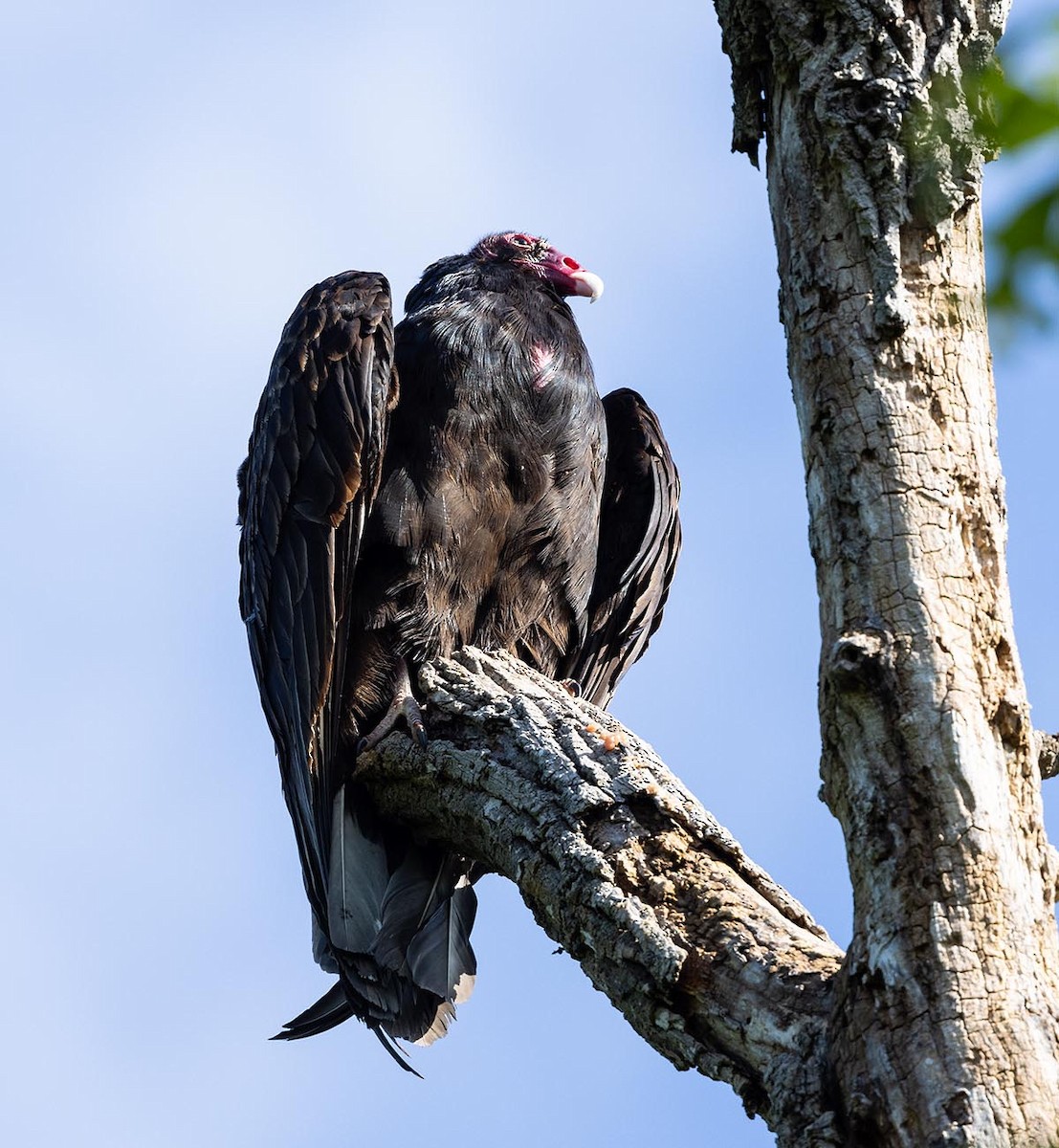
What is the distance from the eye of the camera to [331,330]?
475 centimetres

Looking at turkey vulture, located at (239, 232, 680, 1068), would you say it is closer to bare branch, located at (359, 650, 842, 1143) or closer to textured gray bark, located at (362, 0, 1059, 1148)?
bare branch, located at (359, 650, 842, 1143)

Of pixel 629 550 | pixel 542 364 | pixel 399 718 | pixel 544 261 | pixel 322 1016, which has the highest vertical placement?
pixel 544 261

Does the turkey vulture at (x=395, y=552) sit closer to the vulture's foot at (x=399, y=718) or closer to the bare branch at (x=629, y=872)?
the vulture's foot at (x=399, y=718)

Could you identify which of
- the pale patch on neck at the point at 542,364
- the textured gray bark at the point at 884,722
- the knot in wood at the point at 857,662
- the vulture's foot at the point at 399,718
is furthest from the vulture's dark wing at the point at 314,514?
the knot in wood at the point at 857,662

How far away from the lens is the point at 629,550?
549 centimetres

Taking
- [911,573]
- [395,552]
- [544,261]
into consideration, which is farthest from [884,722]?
[544,261]

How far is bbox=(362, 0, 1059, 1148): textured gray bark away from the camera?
7.53ft

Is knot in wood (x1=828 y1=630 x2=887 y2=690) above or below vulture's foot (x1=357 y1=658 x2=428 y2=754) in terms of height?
below

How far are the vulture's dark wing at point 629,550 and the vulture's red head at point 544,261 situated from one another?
1.86ft

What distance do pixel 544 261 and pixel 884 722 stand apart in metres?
3.82

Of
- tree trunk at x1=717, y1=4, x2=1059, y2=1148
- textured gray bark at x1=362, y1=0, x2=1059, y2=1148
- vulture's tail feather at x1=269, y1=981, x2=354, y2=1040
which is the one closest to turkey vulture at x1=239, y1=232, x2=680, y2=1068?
vulture's tail feather at x1=269, y1=981, x2=354, y2=1040

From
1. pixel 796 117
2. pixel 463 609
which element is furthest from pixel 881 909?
pixel 463 609

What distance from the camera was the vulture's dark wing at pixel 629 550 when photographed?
543cm

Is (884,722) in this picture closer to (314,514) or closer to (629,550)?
(314,514)
